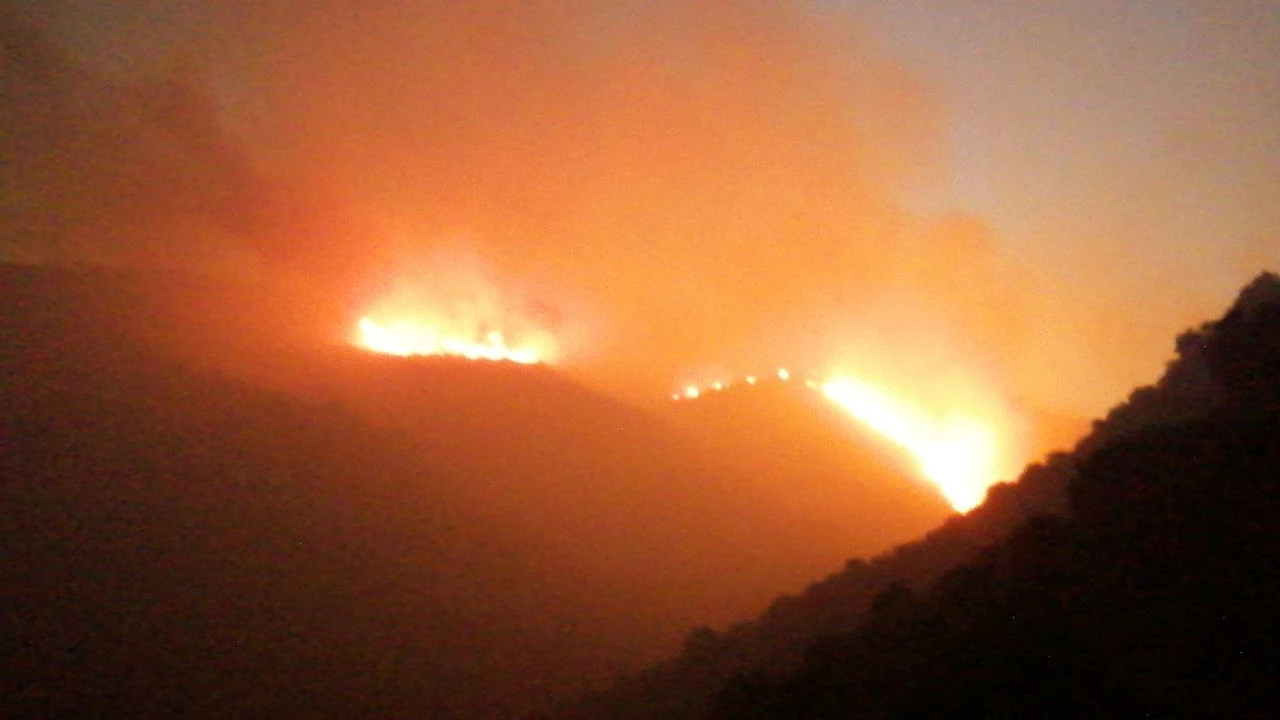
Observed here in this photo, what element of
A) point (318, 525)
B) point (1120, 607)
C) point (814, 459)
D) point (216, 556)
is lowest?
point (1120, 607)

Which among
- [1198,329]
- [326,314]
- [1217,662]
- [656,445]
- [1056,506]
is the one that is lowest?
[1217,662]

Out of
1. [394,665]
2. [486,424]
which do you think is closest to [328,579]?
→ [394,665]

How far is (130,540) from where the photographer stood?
41219 millimetres

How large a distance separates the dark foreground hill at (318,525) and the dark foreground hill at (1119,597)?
21634 millimetres

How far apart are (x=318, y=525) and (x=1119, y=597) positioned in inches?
1621

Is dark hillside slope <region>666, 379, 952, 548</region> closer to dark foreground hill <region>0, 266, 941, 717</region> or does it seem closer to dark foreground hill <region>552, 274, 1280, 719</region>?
dark foreground hill <region>0, 266, 941, 717</region>

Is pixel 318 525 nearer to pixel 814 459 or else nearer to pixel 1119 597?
pixel 1119 597

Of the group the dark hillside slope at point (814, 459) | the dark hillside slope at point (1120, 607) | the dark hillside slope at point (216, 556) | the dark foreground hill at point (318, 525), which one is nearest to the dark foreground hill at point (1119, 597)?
the dark hillside slope at point (1120, 607)

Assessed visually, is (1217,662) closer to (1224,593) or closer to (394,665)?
(1224,593)

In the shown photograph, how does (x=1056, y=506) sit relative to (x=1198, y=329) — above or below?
below

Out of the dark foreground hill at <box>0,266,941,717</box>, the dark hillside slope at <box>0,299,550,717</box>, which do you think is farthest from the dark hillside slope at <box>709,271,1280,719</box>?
the dark hillside slope at <box>0,299,550,717</box>

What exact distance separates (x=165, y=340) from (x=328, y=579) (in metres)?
28.1

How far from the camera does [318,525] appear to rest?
46.4 m

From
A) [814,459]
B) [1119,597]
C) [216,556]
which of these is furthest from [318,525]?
[814,459]
